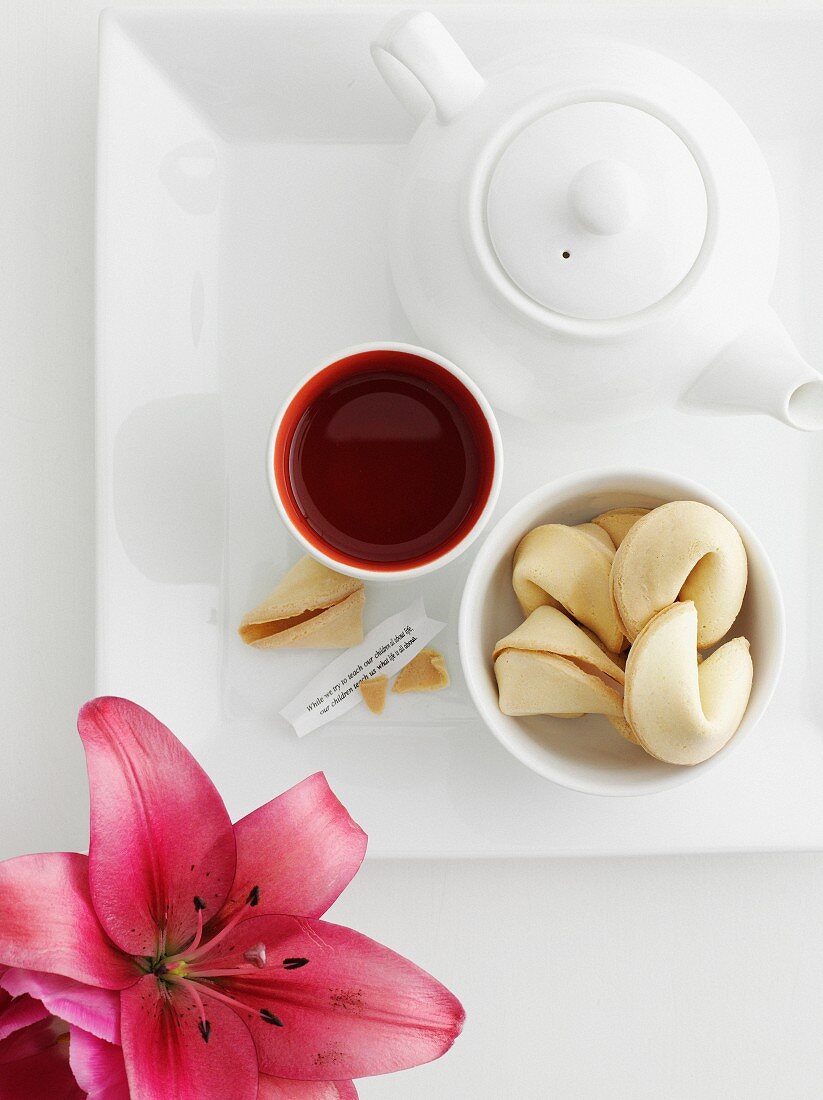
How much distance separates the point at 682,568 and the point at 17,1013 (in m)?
0.38

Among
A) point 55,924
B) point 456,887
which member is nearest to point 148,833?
point 55,924

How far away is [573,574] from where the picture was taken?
0.60 m

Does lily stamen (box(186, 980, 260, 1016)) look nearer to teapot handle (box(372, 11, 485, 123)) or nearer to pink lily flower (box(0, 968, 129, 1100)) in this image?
pink lily flower (box(0, 968, 129, 1100))

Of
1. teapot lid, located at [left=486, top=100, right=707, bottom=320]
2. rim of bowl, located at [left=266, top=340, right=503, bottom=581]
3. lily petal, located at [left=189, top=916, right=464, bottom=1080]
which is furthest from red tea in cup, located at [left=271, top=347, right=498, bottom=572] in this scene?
lily petal, located at [left=189, top=916, right=464, bottom=1080]

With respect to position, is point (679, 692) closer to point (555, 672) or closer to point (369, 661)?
point (555, 672)

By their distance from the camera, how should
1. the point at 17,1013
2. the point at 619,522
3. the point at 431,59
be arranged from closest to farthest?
the point at 17,1013
the point at 431,59
the point at 619,522

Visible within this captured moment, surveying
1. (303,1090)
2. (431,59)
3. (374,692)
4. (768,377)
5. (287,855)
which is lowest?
(303,1090)

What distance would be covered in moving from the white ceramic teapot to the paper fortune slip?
19 cm

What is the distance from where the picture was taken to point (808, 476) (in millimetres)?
710

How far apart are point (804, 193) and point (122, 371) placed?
0.48m

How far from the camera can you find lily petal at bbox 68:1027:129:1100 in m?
0.41

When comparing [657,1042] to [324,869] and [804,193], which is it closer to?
[324,869]

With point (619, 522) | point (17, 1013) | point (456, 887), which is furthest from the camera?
point (456, 887)

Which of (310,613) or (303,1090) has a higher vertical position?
(310,613)
